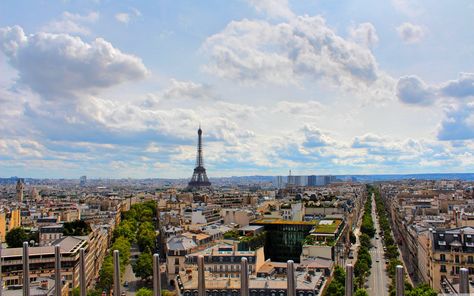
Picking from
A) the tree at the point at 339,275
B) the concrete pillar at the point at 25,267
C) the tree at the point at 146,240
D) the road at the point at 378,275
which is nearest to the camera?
the concrete pillar at the point at 25,267

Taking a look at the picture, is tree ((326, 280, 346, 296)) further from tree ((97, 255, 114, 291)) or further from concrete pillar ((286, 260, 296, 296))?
concrete pillar ((286, 260, 296, 296))

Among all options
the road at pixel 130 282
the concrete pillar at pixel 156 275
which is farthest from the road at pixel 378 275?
the concrete pillar at pixel 156 275

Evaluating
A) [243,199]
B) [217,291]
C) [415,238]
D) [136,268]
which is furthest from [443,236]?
[243,199]

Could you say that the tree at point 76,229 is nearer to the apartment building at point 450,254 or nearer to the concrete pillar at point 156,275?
the apartment building at point 450,254

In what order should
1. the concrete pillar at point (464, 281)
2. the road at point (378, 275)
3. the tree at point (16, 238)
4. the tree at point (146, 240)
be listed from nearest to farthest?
the concrete pillar at point (464, 281) → the road at point (378, 275) → the tree at point (16, 238) → the tree at point (146, 240)

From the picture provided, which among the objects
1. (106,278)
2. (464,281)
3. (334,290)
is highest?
(464,281)

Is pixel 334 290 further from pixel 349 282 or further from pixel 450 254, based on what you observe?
pixel 349 282

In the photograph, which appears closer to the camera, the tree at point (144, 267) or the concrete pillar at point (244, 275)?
the concrete pillar at point (244, 275)

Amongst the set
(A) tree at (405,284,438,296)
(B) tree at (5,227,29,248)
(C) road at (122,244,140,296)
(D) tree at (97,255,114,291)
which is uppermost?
(B) tree at (5,227,29,248)

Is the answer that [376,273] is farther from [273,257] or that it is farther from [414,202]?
[414,202]

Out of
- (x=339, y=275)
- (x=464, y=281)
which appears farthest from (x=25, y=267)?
(x=339, y=275)

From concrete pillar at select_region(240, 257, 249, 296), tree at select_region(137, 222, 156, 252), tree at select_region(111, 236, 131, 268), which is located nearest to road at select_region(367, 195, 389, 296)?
tree at select_region(111, 236, 131, 268)

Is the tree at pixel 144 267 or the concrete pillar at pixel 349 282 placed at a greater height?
the concrete pillar at pixel 349 282
